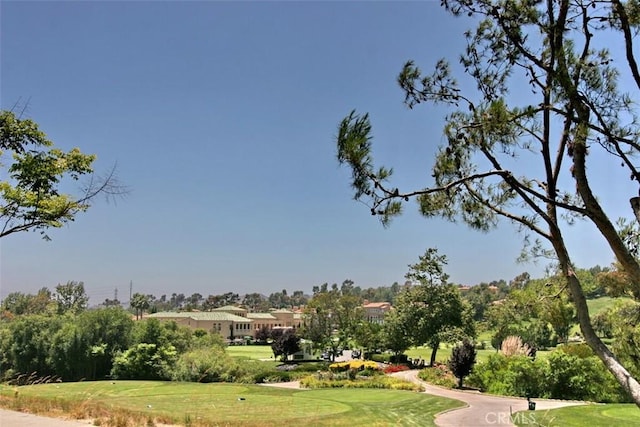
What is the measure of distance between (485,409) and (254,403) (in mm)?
8780

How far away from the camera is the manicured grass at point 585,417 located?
14.1 m

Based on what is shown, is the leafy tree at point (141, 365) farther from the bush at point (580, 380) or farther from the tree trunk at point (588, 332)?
the tree trunk at point (588, 332)

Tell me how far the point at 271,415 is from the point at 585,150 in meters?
14.3

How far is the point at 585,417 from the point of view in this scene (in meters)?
15.4

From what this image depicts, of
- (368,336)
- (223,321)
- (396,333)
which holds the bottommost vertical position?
(368,336)

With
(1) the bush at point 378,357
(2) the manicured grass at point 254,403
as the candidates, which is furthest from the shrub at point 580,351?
(1) the bush at point 378,357

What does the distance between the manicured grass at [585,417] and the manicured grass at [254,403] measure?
3009mm

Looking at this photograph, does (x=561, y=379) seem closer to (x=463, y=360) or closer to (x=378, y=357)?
(x=463, y=360)

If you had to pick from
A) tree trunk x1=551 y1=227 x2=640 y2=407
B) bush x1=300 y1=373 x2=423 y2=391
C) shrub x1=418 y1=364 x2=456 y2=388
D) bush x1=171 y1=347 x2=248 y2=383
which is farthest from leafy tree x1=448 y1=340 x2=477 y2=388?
tree trunk x1=551 y1=227 x2=640 y2=407

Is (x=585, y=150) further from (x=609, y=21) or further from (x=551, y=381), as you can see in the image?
(x=551, y=381)

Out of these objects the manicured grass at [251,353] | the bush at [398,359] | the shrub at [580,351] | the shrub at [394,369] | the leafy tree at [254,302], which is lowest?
the shrub at [394,369]

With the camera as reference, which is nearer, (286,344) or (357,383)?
(357,383)

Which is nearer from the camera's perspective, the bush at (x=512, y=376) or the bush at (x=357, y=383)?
the bush at (x=512, y=376)

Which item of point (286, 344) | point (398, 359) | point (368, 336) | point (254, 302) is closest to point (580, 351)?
point (398, 359)
